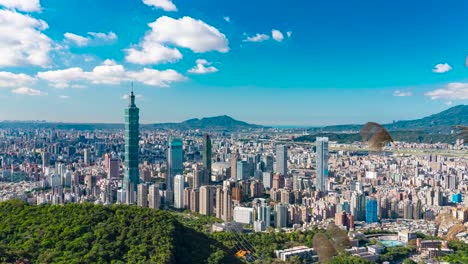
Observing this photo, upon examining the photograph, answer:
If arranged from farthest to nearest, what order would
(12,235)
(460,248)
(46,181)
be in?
(46,181) < (460,248) < (12,235)

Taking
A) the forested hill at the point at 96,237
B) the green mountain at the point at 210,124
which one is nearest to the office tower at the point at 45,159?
the forested hill at the point at 96,237

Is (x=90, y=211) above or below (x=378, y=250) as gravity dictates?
above

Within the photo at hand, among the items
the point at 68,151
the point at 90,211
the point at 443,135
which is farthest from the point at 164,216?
the point at 443,135

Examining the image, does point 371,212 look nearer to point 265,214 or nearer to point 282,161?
point 265,214

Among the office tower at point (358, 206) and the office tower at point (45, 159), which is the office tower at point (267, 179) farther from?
the office tower at point (45, 159)

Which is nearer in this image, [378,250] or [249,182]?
[378,250]

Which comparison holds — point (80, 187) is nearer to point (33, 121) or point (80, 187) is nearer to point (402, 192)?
point (402, 192)
